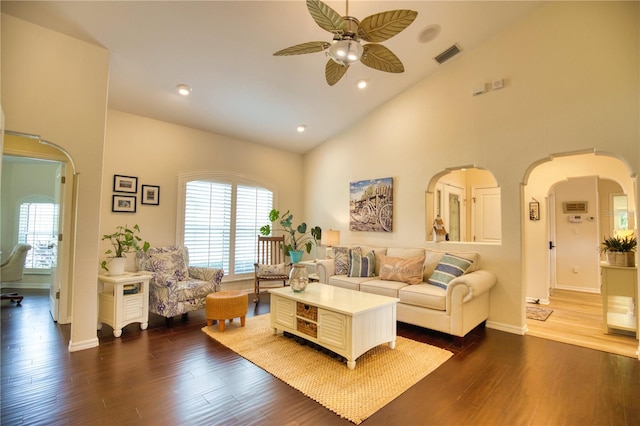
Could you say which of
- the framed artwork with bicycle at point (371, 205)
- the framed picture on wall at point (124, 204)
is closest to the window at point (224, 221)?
the framed picture on wall at point (124, 204)

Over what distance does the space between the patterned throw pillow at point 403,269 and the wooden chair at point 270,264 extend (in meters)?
A: 1.87

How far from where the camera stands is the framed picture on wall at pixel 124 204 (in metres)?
4.47

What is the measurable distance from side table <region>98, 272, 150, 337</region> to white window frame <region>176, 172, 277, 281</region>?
136 cm

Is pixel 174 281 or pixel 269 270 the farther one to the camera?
pixel 269 270

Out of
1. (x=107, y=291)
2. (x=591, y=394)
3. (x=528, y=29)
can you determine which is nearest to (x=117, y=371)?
(x=107, y=291)

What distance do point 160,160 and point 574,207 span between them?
8.06 meters

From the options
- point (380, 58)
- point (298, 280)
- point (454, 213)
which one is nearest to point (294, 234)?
point (298, 280)

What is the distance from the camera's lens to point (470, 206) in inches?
259

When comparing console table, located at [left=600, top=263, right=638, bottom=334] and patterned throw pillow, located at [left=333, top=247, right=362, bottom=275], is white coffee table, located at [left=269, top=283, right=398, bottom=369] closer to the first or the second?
patterned throw pillow, located at [left=333, top=247, right=362, bottom=275]

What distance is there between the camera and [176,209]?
5.08m

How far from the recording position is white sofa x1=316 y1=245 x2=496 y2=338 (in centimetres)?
338

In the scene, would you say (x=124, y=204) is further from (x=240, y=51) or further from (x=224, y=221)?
(x=240, y=51)

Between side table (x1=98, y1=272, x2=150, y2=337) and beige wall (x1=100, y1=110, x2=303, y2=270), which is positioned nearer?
side table (x1=98, y1=272, x2=150, y2=337)

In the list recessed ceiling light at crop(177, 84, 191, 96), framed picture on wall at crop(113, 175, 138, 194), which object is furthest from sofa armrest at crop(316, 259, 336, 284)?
recessed ceiling light at crop(177, 84, 191, 96)
